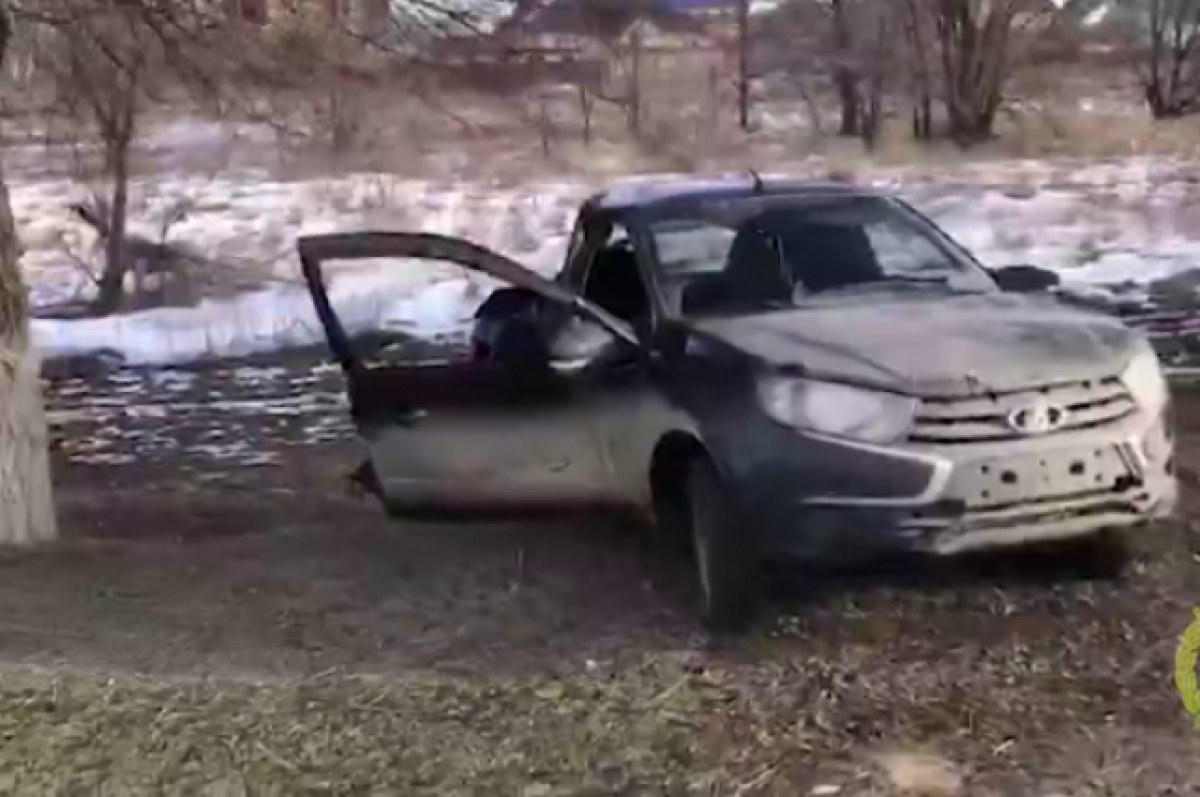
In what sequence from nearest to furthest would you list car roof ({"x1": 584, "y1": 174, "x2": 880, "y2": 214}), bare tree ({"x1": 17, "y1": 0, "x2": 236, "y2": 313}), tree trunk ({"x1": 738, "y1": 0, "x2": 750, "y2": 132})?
car roof ({"x1": 584, "y1": 174, "x2": 880, "y2": 214})
bare tree ({"x1": 17, "y1": 0, "x2": 236, "y2": 313})
tree trunk ({"x1": 738, "y1": 0, "x2": 750, "y2": 132})

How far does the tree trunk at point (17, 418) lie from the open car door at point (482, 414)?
1.39 m

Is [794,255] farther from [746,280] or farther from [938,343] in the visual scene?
[938,343]

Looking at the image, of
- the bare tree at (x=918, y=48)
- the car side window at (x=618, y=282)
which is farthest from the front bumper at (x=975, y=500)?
the bare tree at (x=918, y=48)

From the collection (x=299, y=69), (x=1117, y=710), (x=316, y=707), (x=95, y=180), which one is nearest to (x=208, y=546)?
(x=299, y=69)

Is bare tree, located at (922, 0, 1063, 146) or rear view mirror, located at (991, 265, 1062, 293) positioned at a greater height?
bare tree, located at (922, 0, 1063, 146)

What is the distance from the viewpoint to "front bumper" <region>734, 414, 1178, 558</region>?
4.53 m

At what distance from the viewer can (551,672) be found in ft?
15.6

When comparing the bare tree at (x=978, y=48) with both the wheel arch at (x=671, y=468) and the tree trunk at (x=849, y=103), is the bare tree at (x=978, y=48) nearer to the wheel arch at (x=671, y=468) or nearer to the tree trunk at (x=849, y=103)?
the tree trunk at (x=849, y=103)

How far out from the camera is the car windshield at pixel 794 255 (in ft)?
18.1

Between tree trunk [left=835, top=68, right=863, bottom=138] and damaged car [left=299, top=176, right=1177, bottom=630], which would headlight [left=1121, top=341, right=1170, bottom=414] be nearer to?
damaged car [left=299, top=176, right=1177, bottom=630]

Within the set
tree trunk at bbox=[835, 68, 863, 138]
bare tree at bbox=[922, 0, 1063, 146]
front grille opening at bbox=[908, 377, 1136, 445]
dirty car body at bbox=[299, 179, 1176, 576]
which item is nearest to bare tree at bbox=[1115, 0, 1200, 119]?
bare tree at bbox=[922, 0, 1063, 146]

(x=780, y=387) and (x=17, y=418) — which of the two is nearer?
(x=780, y=387)

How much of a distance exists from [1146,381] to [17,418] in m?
4.35

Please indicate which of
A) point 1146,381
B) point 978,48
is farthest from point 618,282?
point 978,48
